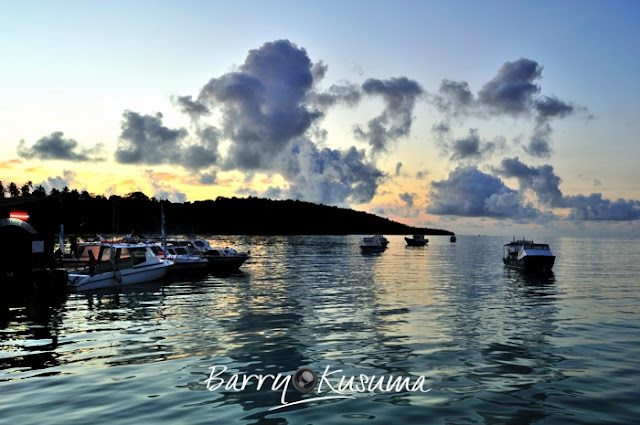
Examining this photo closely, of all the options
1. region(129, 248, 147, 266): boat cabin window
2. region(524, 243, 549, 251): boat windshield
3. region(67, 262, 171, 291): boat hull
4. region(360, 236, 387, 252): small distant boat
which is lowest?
region(360, 236, 387, 252): small distant boat

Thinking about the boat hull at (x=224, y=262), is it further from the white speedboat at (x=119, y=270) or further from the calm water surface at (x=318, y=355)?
the calm water surface at (x=318, y=355)

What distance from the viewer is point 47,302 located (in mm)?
32625

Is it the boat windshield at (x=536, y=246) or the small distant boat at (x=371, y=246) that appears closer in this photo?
the boat windshield at (x=536, y=246)

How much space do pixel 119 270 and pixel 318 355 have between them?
27.8m

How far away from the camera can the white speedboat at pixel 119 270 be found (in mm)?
38438

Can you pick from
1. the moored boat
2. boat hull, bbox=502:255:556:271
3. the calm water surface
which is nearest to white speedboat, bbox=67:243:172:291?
the calm water surface

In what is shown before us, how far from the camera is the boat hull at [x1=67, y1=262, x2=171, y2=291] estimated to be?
125ft

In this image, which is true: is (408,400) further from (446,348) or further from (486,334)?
(486,334)

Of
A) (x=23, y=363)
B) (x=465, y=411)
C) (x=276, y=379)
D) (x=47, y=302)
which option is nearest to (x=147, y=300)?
(x=47, y=302)

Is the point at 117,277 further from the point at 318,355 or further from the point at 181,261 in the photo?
the point at 318,355

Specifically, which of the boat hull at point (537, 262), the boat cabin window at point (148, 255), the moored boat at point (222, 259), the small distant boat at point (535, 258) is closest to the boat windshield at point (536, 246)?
the small distant boat at point (535, 258)

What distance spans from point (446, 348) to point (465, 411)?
7.01m

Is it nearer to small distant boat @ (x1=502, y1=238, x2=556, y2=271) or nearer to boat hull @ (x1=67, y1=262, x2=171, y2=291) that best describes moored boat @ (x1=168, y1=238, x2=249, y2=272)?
boat hull @ (x1=67, y1=262, x2=171, y2=291)

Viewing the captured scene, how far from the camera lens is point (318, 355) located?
1783 centimetres
